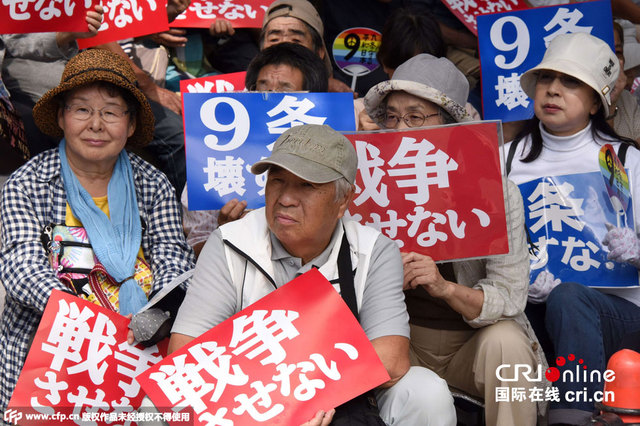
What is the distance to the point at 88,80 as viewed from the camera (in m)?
4.02

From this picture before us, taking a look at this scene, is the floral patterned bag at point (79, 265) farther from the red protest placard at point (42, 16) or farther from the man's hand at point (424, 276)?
the man's hand at point (424, 276)

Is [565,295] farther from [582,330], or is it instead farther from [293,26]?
[293,26]

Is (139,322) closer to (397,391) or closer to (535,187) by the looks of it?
(397,391)

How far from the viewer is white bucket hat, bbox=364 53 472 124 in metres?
4.11

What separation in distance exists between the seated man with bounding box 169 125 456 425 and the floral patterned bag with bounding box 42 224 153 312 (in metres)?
0.74

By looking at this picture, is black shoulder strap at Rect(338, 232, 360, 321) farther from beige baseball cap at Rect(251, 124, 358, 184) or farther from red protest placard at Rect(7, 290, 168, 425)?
red protest placard at Rect(7, 290, 168, 425)

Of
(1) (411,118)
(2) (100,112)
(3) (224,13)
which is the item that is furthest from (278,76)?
(3) (224,13)

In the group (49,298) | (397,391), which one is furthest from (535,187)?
(49,298)

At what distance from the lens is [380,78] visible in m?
6.11

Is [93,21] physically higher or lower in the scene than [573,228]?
higher

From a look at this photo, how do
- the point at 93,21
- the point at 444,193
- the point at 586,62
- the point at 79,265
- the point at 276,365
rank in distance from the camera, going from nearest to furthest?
the point at 276,365
the point at 444,193
the point at 79,265
the point at 93,21
the point at 586,62

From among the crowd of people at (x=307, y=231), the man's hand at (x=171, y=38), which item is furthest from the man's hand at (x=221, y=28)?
the crowd of people at (x=307, y=231)

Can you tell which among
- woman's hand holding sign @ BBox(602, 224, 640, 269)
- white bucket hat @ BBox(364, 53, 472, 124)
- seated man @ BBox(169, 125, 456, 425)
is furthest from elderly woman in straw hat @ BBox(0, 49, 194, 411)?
woman's hand holding sign @ BBox(602, 224, 640, 269)

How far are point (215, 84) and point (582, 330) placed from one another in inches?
98.6
